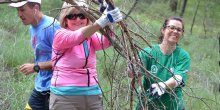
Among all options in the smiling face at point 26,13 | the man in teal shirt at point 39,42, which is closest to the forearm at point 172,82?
the man in teal shirt at point 39,42

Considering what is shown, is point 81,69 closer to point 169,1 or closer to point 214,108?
point 214,108

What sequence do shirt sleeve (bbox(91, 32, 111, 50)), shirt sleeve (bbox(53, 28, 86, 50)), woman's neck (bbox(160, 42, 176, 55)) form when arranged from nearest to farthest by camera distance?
shirt sleeve (bbox(53, 28, 86, 50)), shirt sleeve (bbox(91, 32, 111, 50)), woman's neck (bbox(160, 42, 176, 55))

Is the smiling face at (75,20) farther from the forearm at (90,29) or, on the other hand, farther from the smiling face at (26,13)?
the smiling face at (26,13)

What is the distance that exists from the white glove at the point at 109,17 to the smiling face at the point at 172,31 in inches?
37.3

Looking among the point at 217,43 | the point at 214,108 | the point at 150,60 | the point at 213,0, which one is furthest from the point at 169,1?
the point at 150,60

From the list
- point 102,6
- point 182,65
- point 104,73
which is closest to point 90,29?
point 102,6

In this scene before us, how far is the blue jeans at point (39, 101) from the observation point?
3468 millimetres

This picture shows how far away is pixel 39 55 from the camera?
3.38 metres

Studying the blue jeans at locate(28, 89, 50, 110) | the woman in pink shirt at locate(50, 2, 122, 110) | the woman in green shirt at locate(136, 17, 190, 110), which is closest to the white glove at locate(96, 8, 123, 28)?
the woman in pink shirt at locate(50, 2, 122, 110)

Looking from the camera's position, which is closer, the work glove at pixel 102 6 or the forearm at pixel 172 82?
the work glove at pixel 102 6

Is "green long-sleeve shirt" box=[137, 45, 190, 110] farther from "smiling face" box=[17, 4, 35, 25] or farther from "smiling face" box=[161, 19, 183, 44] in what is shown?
"smiling face" box=[17, 4, 35, 25]

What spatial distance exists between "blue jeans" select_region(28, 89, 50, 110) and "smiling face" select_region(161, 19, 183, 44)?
1.04 metres

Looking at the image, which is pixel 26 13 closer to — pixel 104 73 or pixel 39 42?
pixel 39 42

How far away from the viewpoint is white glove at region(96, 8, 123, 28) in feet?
8.16
